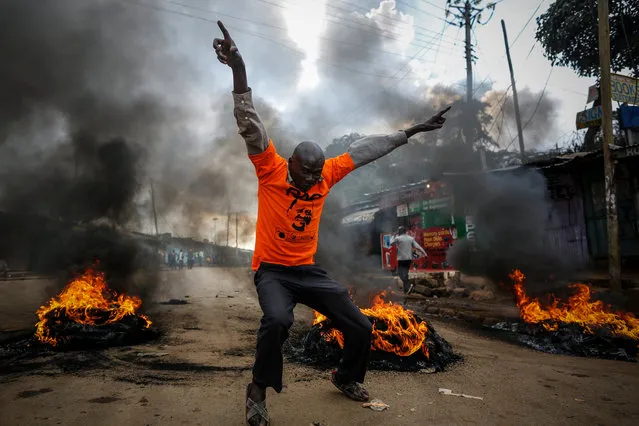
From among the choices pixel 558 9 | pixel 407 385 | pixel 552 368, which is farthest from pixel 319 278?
pixel 558 9

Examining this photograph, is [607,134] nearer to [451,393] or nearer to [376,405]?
[451,393]

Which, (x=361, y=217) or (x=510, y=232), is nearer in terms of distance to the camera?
(x=510, y=232)

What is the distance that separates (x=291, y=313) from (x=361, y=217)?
18.5 m

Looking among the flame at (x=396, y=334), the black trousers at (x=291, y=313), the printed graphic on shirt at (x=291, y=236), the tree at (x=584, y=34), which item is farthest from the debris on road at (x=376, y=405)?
the tree at (x=584, y=34)

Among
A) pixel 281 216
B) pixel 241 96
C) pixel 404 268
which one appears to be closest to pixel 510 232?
pixel 404 268

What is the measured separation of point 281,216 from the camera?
2.73 m

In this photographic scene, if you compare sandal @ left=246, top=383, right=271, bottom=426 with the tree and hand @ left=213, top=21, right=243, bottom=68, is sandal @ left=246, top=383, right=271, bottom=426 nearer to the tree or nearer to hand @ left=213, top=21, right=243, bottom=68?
hand @ left=213, top=21, right=243, bottom=68

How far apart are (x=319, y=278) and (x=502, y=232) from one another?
11090 millimetres

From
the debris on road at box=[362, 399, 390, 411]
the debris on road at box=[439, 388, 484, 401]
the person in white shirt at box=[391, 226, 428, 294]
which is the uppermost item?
the person in white shirt at box=[391, 226, 428, 294]

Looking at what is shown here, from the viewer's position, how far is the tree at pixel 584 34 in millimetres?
14039

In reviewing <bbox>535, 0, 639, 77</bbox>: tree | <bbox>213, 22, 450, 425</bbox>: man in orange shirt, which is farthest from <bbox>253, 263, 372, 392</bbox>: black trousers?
<bbox>535, 0, 639, 77</bbox>: tree

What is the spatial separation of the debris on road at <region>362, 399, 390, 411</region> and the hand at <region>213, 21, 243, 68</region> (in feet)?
8.55

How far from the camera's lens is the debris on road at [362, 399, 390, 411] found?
8.94 ft

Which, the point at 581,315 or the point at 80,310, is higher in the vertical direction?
the point at 80,310
